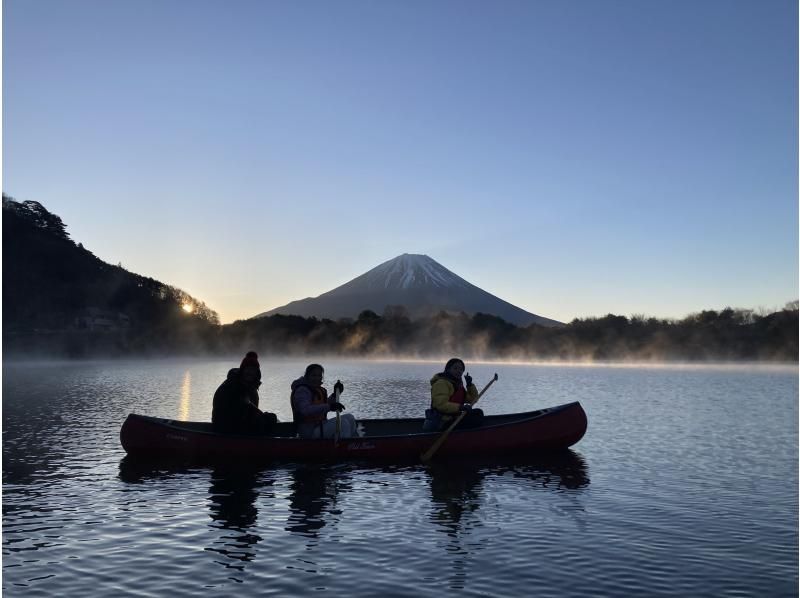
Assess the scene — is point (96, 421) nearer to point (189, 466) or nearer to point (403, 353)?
point (189, 466)

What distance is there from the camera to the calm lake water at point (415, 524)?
33.2 feet

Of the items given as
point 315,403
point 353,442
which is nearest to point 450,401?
point 353,442

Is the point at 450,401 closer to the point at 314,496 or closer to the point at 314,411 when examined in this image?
the point at 314,411

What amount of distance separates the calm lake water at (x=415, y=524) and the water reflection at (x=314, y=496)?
5cm

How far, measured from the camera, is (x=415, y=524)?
13242mm

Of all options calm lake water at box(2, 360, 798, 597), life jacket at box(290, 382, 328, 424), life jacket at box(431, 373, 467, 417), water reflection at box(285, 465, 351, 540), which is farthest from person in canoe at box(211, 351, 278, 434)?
life jacket at box(431, 373, 467, 417)

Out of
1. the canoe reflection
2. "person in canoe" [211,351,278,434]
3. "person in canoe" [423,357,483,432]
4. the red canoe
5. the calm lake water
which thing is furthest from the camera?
"person in canoe" [423,357,483,432]

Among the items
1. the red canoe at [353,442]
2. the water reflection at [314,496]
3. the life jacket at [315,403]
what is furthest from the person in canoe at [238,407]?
the water reflection at [314,496]

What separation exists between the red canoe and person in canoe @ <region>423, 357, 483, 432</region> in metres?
0.65

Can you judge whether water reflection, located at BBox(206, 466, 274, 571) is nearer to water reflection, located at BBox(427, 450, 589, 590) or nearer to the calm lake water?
the calm lake water

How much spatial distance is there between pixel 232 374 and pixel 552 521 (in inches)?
368

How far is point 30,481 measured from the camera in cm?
1742

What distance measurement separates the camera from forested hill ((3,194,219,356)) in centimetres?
15262

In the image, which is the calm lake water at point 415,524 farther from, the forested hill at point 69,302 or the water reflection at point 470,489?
the forested hill at point 69,302
